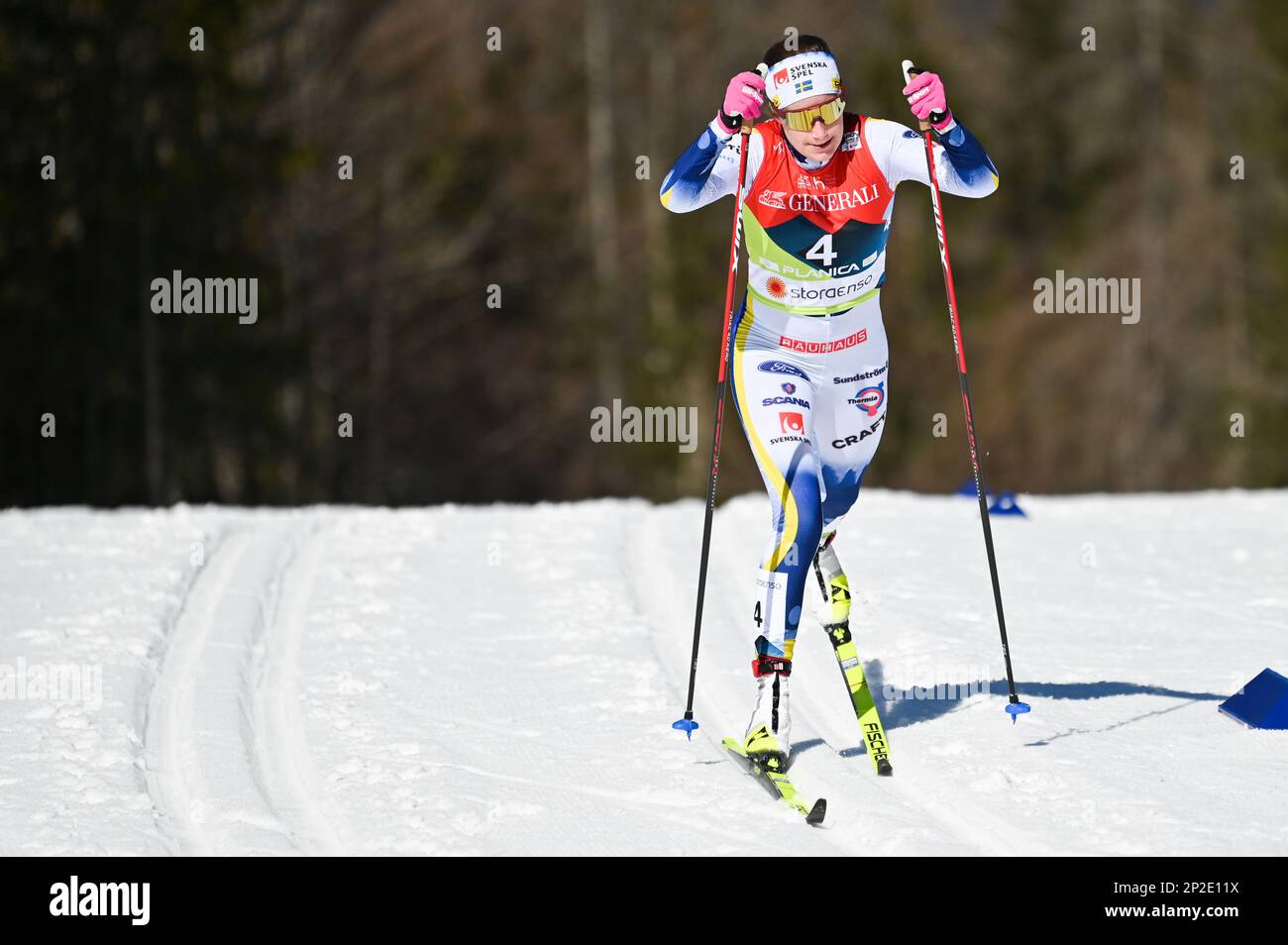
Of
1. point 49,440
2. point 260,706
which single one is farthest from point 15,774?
point 49,440

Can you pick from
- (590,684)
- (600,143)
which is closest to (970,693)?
(590,684)

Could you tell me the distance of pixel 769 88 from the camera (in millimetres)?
6070

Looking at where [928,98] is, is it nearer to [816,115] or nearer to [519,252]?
[816,115]

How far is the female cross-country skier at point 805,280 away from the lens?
19.6 ft

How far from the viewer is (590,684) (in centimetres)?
723

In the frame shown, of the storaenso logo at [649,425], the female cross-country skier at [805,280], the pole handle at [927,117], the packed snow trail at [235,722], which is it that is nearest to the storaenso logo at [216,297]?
the storaenso logo at [649,425]

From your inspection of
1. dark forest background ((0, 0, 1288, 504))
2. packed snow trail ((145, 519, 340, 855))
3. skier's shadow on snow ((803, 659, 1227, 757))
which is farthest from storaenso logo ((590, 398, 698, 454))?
skier's shadow on snow ((803, 659, 1227, 757))

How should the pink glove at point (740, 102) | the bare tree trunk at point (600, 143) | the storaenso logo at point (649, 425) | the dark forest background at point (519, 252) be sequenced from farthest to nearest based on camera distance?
the bare tree trunk at point (600, 143)
the storaenso logo at point (649, 425)
the dark forest background at point (519, 252)
the pink glove at point (740, 102)

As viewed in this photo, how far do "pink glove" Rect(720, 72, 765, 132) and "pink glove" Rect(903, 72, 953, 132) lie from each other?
574mm

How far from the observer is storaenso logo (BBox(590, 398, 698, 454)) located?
102 feet

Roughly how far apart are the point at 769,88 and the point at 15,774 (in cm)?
391

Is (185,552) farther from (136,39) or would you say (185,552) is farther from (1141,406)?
(1141,406)

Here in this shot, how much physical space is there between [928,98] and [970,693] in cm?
265
